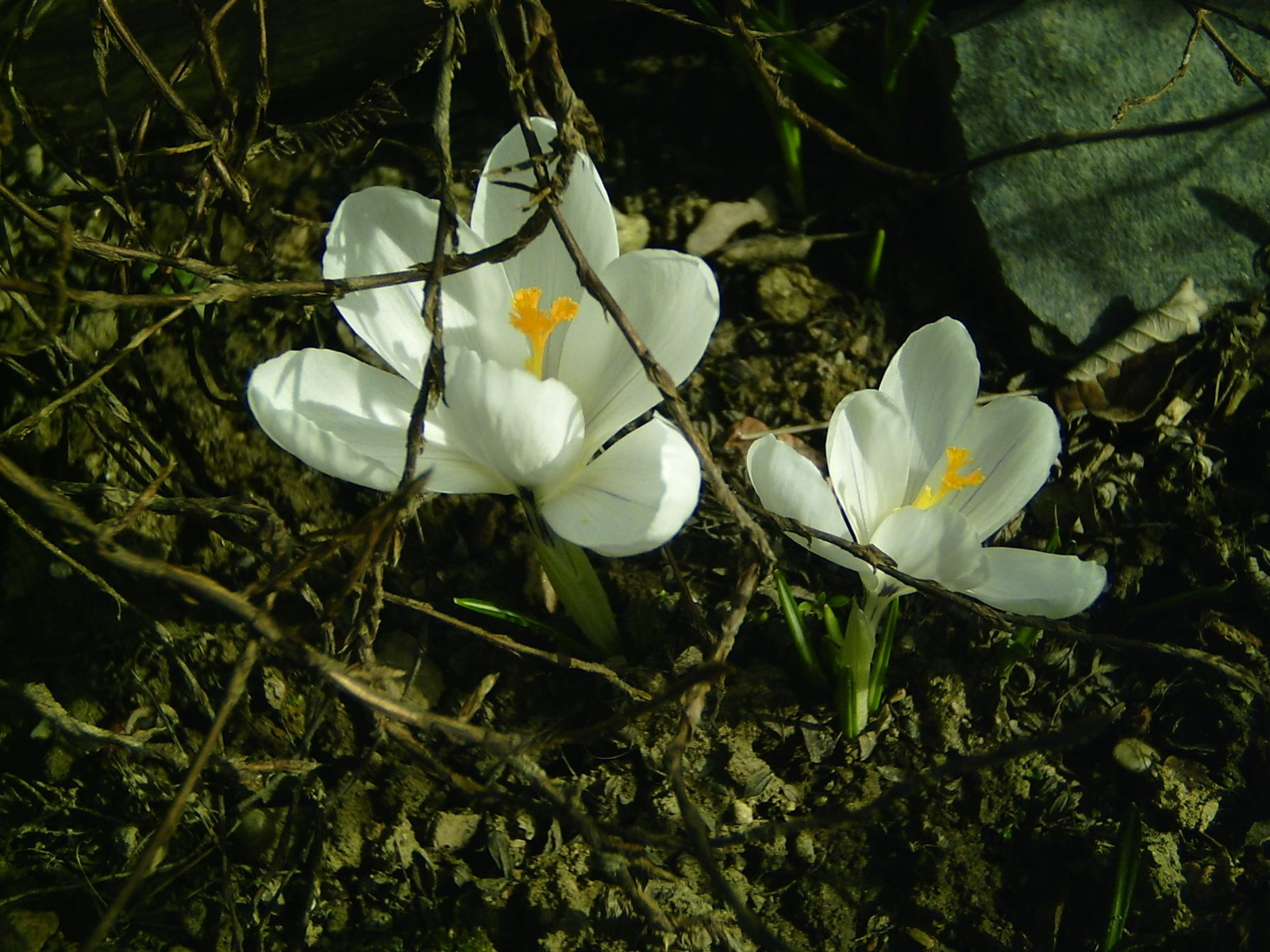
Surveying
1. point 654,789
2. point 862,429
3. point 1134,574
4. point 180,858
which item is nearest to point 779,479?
point 862,429

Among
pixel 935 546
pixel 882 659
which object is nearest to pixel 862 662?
pixel 882 659

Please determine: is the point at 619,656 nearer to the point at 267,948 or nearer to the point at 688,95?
the point at 267,948

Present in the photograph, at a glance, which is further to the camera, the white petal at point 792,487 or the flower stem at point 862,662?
the flower stem at point 862,662

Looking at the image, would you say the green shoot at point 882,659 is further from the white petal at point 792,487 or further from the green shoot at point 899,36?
the green shoot at point 899,36

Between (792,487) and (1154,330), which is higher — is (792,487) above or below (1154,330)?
above

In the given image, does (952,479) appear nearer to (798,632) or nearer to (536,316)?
(798,632)

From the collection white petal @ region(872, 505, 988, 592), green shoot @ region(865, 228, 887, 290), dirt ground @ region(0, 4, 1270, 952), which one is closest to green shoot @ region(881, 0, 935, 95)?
dirt ground @ region(0, 4, 1270, 952)

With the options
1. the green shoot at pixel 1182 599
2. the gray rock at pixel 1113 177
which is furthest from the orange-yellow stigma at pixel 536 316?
the green shoot at pixel 1182 599

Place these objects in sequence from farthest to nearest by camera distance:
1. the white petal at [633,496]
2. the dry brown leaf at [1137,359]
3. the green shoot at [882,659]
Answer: the dry brown leaf at [1137,359], the green shoot at [882,659], the white petal at [633,496]
